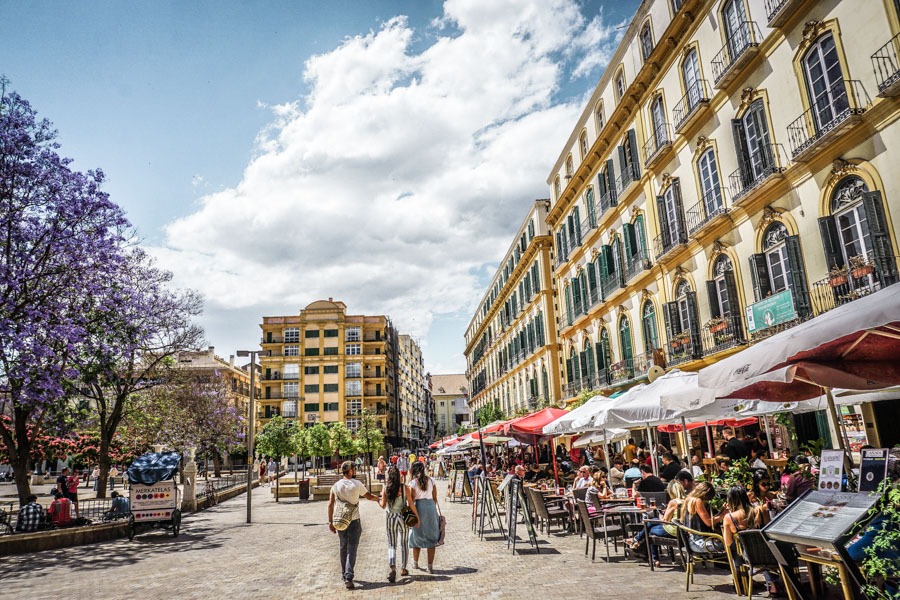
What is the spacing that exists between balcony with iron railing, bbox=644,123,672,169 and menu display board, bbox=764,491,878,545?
15.7 m

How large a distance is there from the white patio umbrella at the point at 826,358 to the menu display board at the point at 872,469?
0.83 m

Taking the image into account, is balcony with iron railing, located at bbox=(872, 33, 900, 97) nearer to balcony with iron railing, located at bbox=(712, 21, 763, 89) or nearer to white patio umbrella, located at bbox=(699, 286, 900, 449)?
balcony with iron railing, located at bbox=(712, 21, 763, 89)

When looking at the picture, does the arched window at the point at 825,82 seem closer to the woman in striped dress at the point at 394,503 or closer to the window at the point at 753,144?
the window at the point at 753,144

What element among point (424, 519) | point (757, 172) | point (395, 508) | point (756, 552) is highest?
point (757, 172)

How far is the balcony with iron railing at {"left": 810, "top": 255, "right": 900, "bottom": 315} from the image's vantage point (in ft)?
35.9

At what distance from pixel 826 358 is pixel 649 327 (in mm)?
15630

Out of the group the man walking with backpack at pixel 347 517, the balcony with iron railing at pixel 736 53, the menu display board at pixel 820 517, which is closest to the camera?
the menu display board at pixel 820 517

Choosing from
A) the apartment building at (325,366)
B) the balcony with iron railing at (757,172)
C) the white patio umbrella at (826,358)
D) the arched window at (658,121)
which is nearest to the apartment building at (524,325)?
the apartment building at (325,366)

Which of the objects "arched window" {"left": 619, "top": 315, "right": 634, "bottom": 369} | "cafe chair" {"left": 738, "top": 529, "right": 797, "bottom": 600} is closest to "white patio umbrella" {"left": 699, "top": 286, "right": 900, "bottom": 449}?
"cafe chair" {"left": 738, "top": 529, "right": 797, "bottom": 600}

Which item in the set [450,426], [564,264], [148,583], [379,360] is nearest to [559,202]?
[564,264]

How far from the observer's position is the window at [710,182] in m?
16.9

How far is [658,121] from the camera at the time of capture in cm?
2045

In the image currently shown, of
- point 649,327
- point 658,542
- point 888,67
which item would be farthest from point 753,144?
point 658,542

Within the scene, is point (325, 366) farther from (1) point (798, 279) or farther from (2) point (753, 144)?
(1) point (798, 279)
